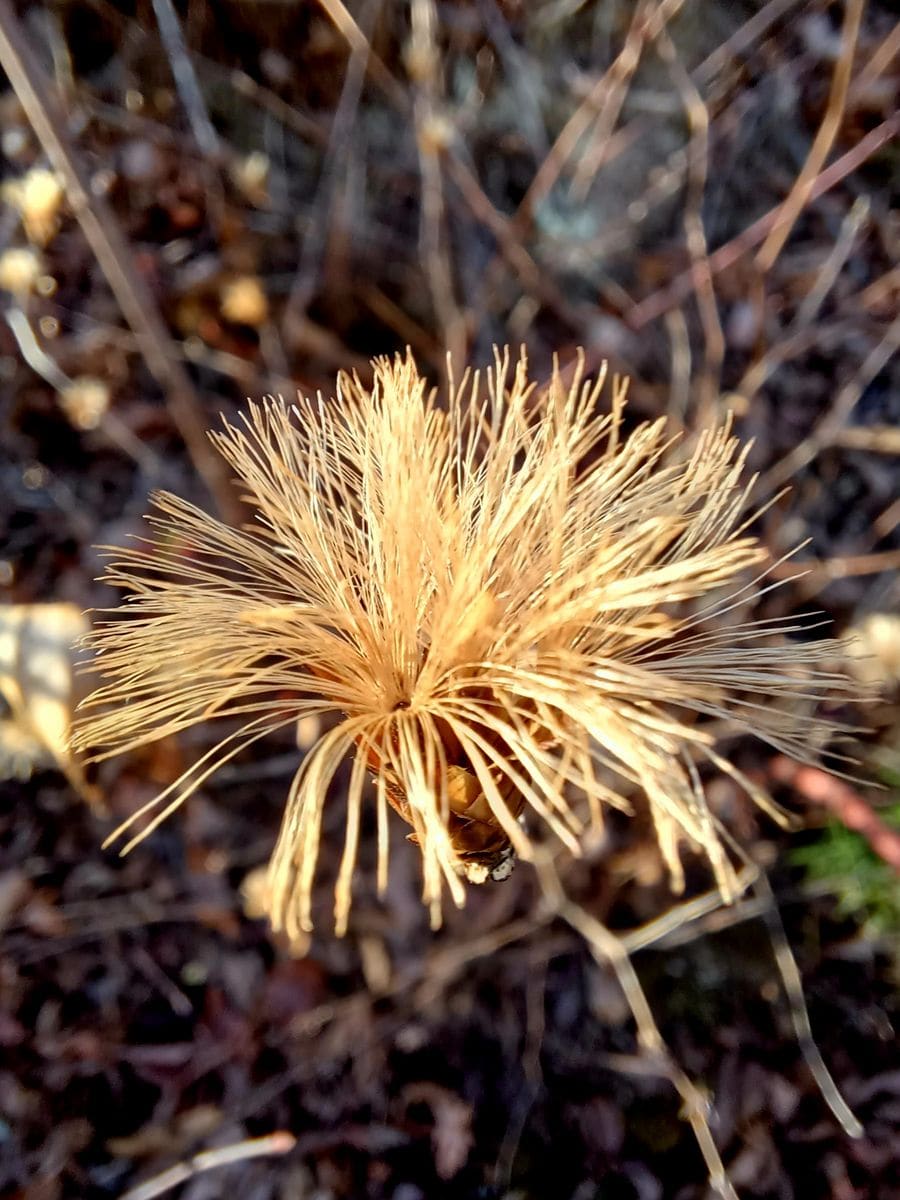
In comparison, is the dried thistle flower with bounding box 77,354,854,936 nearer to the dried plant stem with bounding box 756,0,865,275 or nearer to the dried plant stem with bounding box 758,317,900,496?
the dried plant stem with bounding box 758,317,900,496

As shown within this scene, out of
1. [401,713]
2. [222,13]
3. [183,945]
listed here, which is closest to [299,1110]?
[183,945]

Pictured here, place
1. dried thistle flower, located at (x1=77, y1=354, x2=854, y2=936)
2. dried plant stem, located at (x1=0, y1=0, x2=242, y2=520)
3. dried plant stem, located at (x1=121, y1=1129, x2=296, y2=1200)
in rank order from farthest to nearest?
dried plant stem, located at (x1=121, y1=1129, x2=296, y2=1200), dried plant stem, located at (x1=0, y1=0, x2=242, y2=520), dried thistle flower, located at (x1=77, y1=354, x2=854, y2=936)

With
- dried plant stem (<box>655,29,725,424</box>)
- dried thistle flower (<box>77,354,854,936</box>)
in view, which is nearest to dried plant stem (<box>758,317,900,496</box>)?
dried plant stem (<box>655,29,725,424</box>)

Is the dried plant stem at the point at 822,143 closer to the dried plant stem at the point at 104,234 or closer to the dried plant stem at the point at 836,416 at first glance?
the dried plant stem at the point at 836,416

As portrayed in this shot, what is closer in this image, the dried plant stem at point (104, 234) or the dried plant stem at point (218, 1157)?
the dried plant stem at point (104, 234)

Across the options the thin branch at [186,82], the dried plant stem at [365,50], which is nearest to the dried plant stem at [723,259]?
the dried plant stem at [365,50]

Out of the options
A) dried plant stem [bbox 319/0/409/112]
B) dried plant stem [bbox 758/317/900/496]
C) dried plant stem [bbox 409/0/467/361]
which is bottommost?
Result: dried plant stem [bbox 758/317/900/496]

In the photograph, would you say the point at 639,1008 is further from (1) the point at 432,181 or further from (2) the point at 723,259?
(1) the point at 432,181

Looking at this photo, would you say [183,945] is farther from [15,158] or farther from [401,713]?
[15,158]
